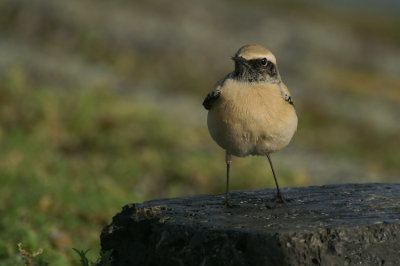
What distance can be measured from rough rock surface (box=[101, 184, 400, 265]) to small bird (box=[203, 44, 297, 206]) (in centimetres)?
42

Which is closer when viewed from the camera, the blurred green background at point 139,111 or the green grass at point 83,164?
the green grass at point 83,164

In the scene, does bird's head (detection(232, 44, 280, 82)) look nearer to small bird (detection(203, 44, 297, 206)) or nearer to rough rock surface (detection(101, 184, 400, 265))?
small bird (detection(203, 44, 297, 206))

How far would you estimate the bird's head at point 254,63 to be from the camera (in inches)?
229

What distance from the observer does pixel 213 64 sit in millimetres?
24500

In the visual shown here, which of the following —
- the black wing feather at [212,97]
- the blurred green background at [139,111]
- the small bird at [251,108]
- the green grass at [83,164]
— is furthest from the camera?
the blurred green background at [139,111]

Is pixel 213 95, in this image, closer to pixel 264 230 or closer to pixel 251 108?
pixel 251 108

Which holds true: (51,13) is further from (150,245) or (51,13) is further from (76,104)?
(150,245)

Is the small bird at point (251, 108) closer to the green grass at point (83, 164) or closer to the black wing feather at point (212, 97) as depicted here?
the black wing feather at point (212, 97)

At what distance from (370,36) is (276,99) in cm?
3935

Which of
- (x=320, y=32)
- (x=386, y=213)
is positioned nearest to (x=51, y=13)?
(x=320, y=32)

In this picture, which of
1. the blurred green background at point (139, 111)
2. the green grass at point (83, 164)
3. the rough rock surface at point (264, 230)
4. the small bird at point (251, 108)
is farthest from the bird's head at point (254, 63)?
the green grass at point (83, 164)

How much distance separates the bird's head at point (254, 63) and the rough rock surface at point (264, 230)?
1243mm

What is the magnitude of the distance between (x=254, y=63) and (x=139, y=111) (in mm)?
8050

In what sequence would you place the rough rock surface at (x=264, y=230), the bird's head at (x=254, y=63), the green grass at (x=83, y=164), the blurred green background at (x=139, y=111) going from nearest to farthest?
1. the rough rock surface at (x=264, y=230)
2. the bird's head at (x=254, y=63)
3. the green grass at (x=83, y=164)
4. the blurred green background at (x=139, y=111)
